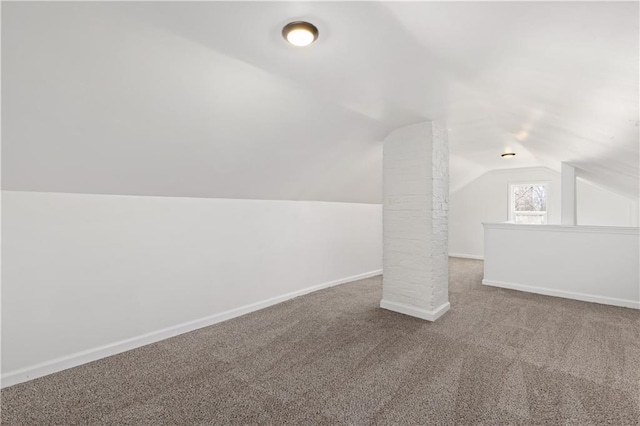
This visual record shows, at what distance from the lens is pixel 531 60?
5.68ft

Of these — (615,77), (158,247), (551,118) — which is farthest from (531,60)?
(158,247)

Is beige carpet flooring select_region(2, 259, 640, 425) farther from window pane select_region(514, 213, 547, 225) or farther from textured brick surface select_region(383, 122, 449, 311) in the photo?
window pane select_region(514, 213, 547, 225)

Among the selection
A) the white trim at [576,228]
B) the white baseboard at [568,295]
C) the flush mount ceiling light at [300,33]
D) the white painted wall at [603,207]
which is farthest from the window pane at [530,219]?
the flush mount ceiling light at [300,33]

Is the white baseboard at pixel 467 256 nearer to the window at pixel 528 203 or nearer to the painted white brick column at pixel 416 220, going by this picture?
the window at pixel 528 203

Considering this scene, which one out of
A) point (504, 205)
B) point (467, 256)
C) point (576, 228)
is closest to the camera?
point (576, 228)

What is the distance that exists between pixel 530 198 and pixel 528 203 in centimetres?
12

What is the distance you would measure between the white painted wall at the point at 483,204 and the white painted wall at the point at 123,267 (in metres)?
5.36

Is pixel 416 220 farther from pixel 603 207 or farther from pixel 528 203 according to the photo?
pixel 603 207

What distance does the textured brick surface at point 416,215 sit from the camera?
3365 millimetres

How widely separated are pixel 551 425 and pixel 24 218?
366 cm

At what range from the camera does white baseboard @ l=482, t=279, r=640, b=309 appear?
3.80 metres

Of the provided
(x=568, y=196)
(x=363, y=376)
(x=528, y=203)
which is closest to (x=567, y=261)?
(x=568, y=196)

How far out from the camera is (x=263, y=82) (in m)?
2.22

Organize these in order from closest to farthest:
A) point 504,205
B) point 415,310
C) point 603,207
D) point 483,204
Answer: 1. point 415,310
2. point 603,207
3. point 504,205
4. point 483,204
